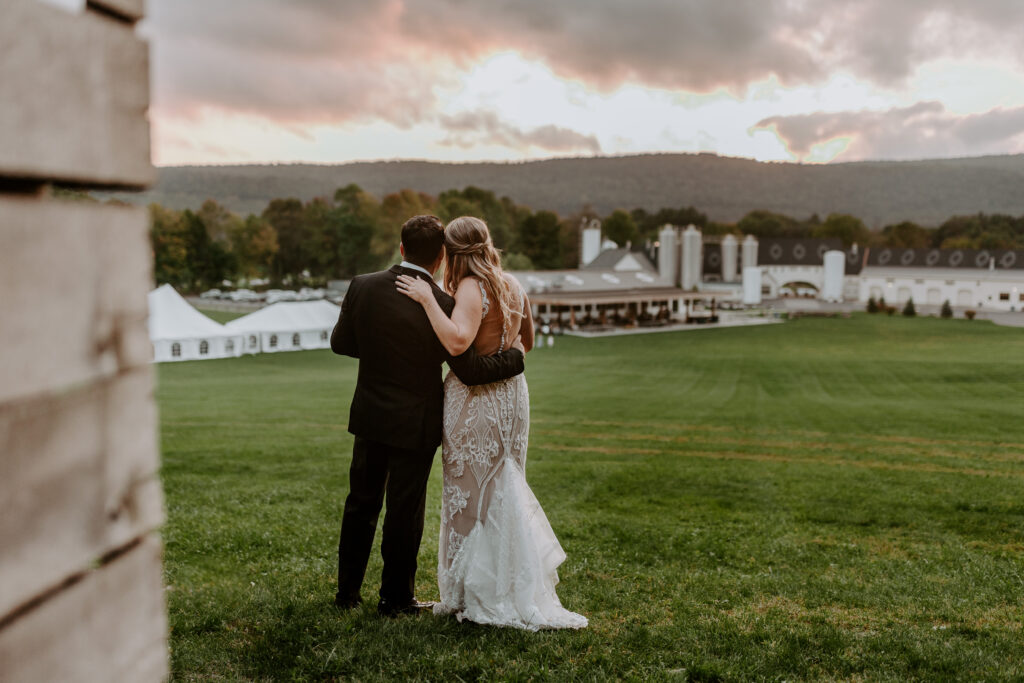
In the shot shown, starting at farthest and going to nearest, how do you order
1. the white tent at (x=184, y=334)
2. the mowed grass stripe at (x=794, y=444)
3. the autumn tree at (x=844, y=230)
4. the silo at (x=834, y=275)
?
the autumn tree at (x=844, y=230) < the silo at (x=834, y=275) < the white tent at (x=184, y=334) < the mowed grass stripe at (x=794, y=444)

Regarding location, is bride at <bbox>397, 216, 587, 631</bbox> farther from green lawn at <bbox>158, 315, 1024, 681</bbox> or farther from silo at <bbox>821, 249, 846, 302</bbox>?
silo at <bbox>821, 249, 846, 302</bbox>

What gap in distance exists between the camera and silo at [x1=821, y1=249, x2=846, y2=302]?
84562 millimetres

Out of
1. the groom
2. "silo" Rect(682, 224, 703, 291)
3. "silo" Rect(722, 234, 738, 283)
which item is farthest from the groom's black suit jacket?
"silo" Rect(722, 234, 738, 283)

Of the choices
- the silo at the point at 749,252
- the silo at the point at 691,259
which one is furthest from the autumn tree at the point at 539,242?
the silo at the point at 749,252

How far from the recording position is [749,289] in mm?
81188

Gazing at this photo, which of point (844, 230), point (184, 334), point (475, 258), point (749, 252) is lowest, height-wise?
point (184, 334)

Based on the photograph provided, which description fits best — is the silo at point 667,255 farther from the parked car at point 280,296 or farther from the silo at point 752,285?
the parked car at point 280,296

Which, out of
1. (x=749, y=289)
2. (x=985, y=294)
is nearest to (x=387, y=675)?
(x=749, y=289)

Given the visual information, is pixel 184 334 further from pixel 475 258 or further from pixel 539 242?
pixel 539 242

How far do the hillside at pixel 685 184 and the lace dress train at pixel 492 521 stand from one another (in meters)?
169

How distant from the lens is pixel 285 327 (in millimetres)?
41156

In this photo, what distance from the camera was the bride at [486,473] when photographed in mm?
3771

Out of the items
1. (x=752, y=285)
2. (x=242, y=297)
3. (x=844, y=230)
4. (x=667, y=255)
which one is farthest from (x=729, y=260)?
(x=242, y=297)

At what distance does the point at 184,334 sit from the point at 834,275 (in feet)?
240
